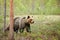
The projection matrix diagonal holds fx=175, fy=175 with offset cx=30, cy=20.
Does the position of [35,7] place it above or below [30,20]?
above

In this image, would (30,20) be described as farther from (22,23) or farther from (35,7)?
(35,7)

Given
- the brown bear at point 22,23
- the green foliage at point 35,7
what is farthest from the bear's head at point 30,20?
the green foliage at point 35,7

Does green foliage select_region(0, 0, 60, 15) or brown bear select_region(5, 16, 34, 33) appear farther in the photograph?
green foliage select_region(0, 0, 60, 15)

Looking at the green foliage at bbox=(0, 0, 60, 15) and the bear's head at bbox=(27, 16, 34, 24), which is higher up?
the green foliage at bbox=(0, 0, 60, 15)

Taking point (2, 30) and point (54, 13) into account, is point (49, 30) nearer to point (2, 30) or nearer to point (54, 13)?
point (54, 13)

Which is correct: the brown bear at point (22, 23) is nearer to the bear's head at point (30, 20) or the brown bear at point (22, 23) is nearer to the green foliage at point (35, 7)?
the bear's head at point (30, 20)

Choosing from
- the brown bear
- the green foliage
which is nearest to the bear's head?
the brown bear

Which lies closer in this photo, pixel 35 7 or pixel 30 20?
pixel 30 20

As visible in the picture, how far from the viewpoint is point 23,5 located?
33.2 feet

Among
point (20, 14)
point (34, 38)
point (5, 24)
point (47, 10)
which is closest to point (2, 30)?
point (5, 24)

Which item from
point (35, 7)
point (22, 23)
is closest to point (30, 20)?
point (22, 23)

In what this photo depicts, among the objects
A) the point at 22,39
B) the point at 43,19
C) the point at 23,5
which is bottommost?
the point at 22,39

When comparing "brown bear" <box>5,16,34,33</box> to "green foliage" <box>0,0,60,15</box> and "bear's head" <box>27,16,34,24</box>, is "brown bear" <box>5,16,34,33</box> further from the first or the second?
"green foliage" <box>0,0,60,15</box>

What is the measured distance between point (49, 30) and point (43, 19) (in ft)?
2.75
